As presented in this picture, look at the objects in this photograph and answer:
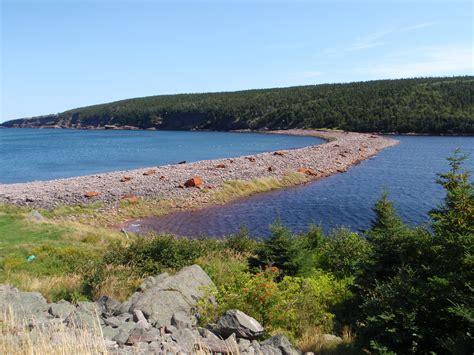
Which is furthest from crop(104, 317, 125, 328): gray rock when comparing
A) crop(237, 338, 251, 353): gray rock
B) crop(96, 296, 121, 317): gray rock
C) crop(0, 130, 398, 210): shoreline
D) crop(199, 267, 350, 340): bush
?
crop(0, 130, 398, 210): shoreline

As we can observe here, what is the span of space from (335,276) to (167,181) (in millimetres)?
27387

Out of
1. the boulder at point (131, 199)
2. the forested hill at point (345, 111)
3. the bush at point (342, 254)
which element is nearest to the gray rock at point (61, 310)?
the bush at point (342, 254)

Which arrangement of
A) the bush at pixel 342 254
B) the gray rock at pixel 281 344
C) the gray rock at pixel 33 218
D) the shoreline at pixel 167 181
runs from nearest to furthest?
the gray rock at pixel 281 344 < the bush at pixel 342 254 < the gray rock at pixel 33 218 < the shoreline at pixel 167 181

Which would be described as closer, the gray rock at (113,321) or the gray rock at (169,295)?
the gray rock at (113,321)

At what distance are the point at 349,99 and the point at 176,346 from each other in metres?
142

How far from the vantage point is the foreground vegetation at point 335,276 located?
7230mm

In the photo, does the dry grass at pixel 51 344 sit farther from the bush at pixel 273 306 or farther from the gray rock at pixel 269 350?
the bush at pixel 273 306

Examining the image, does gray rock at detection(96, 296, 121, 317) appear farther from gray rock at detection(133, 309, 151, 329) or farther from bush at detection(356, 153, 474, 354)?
bush at detection(356, 153, 474, 354)

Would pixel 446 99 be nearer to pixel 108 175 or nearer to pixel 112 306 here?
pixel 108 175

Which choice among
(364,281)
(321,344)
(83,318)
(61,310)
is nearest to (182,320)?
(83,318)

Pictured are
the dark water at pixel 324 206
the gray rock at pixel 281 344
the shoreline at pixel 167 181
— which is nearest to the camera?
the gray rock at pixel 281 344

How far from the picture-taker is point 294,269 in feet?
44.2

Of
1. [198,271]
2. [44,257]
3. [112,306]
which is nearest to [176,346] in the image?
[112,306]

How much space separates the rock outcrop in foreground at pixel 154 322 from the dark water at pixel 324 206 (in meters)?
14.6
